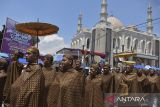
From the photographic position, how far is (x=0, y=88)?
255 inches

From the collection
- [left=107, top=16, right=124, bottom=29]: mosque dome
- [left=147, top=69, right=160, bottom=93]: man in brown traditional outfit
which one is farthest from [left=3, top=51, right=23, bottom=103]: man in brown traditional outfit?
[left=107, top=16, right=124, bottom=29]: mosque dome

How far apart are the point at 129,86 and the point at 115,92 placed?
4.84 ft

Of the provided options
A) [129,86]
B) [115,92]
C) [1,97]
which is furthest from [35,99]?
[129,86]

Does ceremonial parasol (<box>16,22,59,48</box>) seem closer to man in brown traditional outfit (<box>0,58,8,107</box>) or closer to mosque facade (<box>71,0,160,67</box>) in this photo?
man in brown traditional outfit (<box>0,58,8,107</box>)

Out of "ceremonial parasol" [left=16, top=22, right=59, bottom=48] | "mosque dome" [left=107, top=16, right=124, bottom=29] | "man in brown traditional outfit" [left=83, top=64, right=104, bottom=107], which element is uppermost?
"mosque dome" [left=107, top=16, right=124, bottom=29]

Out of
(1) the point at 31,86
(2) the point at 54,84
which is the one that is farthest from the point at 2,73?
(1) the point at 31,86

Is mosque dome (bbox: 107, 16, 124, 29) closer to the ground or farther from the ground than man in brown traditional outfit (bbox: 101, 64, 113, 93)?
farther from the ground

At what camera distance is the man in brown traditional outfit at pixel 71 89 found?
204 inches

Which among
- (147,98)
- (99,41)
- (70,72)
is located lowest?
(147,98)

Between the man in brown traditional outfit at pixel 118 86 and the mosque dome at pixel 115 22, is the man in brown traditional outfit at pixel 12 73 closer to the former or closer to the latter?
the man in brown traditional outfit at pixel 118 86

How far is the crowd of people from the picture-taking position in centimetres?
425

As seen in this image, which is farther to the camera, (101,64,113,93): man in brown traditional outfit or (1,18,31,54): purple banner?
(1,18,31,54): purple banner

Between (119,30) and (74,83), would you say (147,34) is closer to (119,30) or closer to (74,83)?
(119,30)

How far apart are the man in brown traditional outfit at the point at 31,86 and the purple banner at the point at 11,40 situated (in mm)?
9593
